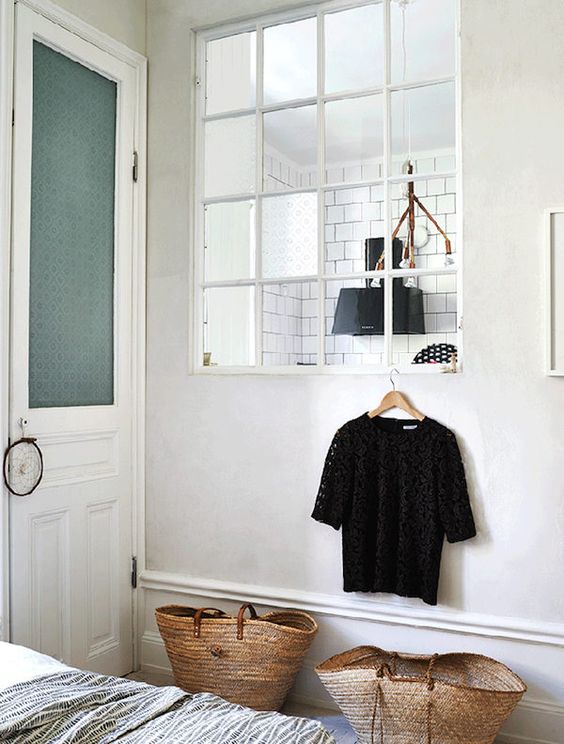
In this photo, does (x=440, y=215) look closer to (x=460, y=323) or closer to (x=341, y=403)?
(x=460, y=323)

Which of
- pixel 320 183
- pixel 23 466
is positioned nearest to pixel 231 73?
pixel 320 183

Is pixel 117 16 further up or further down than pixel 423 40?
further up

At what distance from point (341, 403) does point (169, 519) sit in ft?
2.91

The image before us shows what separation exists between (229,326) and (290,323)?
0.89 feet

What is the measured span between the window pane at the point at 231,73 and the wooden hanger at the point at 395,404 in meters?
1.28

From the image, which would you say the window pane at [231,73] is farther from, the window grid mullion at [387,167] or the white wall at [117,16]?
the window grid mullion at [387,167]

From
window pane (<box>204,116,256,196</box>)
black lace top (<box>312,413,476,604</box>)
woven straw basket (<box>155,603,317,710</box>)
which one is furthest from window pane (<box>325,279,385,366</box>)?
woven straw basket (<box>155,603,317,710</box>)

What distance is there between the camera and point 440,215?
2.83 metres

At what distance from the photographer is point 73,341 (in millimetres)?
2977

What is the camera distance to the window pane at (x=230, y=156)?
3186mm

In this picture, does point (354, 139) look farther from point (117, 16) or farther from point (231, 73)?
point (117, 16)


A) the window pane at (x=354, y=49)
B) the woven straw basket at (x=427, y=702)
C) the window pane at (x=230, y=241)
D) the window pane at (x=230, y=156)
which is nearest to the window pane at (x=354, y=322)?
the window pane at (x=230, y=241)

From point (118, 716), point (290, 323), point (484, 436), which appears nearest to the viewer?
point (118, 716)

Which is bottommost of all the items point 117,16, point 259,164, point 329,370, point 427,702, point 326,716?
point 326,716
